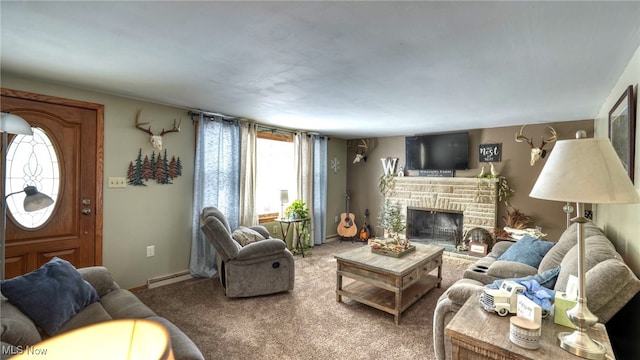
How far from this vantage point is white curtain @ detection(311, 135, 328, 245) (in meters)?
5.54

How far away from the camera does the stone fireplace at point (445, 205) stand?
463cm

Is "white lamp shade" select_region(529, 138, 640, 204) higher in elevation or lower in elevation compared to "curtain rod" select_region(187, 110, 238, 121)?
lower

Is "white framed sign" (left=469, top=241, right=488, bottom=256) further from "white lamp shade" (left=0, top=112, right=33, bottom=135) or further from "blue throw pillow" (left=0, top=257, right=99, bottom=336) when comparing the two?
"white lamp shade" (left=0, top=112, right=33, bottom=135)

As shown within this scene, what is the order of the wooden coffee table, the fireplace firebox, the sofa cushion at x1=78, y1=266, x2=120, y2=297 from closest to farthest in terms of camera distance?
the sofa cushion at x1=78, y1=266, x2=120, y2=297, the wooden coffee table, the fireplace firebox

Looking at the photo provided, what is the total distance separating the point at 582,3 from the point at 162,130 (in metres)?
3.81

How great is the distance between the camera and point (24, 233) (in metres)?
2.64

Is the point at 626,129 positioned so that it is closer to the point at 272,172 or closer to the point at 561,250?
the point at 561,250

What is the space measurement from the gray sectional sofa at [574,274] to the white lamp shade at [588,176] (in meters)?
0.53

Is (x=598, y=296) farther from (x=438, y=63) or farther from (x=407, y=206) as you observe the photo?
(x=407, y=206)

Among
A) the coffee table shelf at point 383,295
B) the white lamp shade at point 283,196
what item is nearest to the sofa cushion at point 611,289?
the coffee table shelf at point 383,295

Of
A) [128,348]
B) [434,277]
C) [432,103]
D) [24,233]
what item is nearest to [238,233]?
[24,233]

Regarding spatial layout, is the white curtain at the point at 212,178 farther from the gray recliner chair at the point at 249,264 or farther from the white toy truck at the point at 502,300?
the white toy truck at the point at 502,300

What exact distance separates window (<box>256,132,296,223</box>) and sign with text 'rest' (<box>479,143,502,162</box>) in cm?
324

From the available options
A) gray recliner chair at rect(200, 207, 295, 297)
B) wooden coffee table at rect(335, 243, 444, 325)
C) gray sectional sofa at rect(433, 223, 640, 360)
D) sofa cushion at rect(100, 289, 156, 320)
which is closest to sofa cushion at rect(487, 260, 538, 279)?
gray sectional sofa at rect(433, 223, 640, 360)
